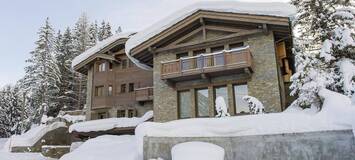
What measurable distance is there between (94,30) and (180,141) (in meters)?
45.3

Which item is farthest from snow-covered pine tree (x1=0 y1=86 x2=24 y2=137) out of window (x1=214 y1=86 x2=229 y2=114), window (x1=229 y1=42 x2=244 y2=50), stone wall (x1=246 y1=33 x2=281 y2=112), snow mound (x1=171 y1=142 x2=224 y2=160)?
snow mound (x1=171 y1=142 x2=224 y2=160)

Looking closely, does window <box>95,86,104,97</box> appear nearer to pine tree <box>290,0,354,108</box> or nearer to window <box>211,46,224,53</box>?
window <box>211,46,224,53</box>

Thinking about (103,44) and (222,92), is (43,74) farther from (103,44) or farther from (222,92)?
(222,92)

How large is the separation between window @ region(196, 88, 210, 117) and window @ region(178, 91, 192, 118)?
0.55 m

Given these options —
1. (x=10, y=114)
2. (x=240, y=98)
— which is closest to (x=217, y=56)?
(x=240, y=98)

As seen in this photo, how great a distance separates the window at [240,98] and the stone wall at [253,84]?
0.28 metres

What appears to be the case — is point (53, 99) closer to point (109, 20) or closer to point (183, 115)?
point (109, 20)

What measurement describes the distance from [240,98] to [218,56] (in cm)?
271

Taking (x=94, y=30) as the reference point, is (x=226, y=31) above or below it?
below

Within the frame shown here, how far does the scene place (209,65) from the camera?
1783 cm

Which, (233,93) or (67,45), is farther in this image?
(67,45)

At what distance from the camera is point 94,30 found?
174ft

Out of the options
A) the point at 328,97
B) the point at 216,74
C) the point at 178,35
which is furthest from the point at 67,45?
the point at 328,97

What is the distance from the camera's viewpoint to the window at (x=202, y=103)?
61.2 ft
